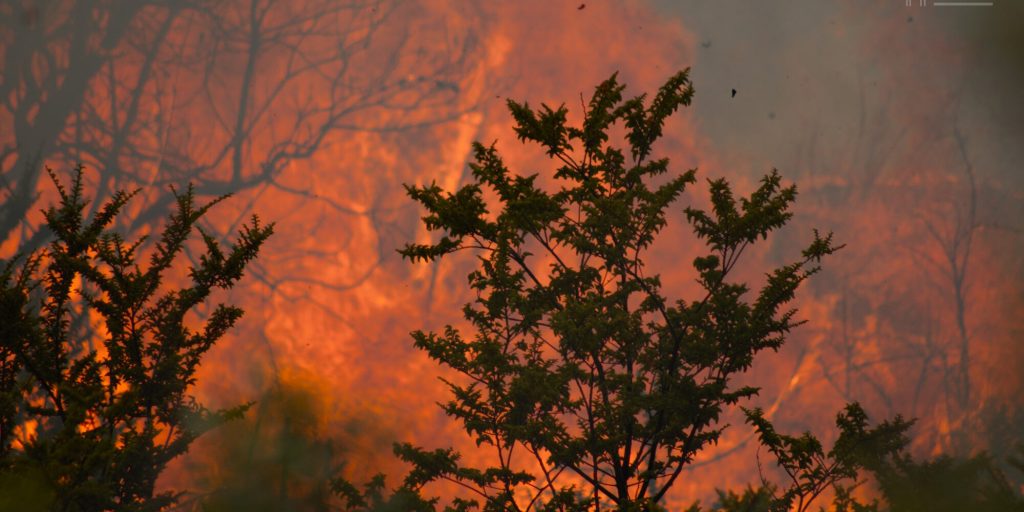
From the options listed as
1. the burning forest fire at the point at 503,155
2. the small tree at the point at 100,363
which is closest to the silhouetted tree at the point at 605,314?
the small tree at the point at 100,363

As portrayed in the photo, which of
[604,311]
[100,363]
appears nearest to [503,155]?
[604,311]

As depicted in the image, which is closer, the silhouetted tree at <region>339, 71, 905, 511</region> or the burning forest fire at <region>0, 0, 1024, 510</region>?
the silhouetted tree at <region>339, 71, 905, 511</region>

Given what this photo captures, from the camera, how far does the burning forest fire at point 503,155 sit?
43.0ft

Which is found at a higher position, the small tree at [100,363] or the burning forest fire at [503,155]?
the burning forest fire at [503,155]

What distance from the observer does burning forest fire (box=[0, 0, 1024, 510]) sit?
13109mm

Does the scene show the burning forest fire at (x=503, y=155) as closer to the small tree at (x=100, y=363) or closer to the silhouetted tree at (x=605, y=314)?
the silhouetted tree at (x=605, y=314)

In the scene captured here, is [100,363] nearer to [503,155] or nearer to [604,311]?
[604,311]

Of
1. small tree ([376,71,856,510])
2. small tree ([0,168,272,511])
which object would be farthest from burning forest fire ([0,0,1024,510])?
→ small tree ([0,168,272,511])

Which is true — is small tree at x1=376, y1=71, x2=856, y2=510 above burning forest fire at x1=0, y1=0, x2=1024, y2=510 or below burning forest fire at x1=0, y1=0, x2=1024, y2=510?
below

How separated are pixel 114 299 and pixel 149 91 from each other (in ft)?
33.1

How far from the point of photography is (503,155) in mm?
13883

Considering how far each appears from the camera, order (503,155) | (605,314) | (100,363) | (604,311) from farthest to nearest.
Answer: (503,155) < (604,311) < (605,314) < (100,363)

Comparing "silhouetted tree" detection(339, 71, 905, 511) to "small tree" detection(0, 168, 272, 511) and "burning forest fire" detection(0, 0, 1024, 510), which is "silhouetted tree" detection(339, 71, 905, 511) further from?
"burning forest fire" detection(0, 0, 1024, 510)

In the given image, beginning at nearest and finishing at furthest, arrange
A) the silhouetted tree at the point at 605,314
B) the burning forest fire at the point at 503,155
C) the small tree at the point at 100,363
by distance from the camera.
Result: the small tree at the point at 100,363 < the silhouetted tree at the point at 605,314 < the burning forest fire at the point at 503,155
